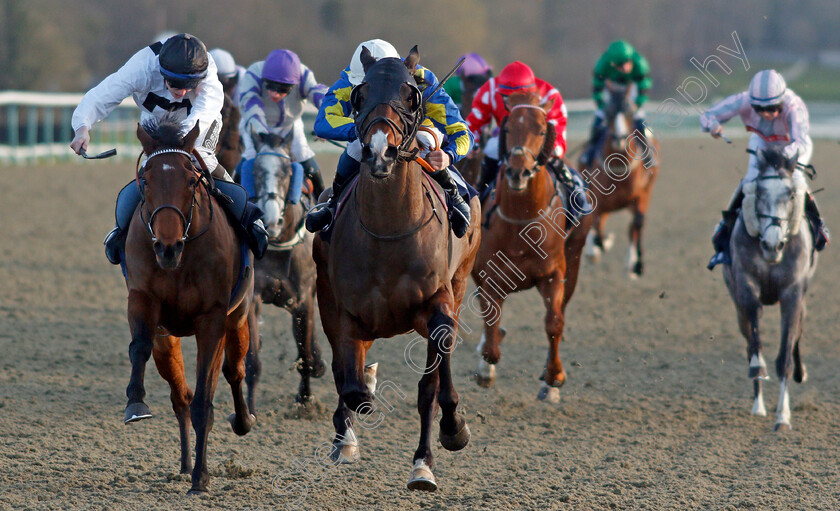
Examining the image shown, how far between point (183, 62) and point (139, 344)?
1319 mm

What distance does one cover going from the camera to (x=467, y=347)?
27.0ft

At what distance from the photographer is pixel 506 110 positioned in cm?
689

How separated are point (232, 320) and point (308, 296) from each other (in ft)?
4.41

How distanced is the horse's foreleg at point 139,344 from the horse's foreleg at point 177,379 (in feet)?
1.27

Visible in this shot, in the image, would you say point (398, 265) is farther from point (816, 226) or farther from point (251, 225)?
point (816, 226)

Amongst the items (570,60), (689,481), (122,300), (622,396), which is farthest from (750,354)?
(570,60)

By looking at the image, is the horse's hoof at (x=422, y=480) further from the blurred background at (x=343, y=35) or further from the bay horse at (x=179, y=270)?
Answer: the blurred background at (x=343, y=35)

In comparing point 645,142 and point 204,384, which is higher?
point 645,142

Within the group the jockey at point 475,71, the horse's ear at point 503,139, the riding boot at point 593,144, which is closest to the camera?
the horse's ear at point 503,139

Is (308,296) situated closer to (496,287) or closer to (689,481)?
(496,287)

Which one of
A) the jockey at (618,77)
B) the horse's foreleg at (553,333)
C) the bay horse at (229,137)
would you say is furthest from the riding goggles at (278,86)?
the jockey at (618,77)

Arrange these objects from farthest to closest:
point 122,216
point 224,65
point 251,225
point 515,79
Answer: point 224,65, point 515,79, point 251,225, point 122,216

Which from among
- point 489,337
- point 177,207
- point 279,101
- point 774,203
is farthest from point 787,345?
point 177,207

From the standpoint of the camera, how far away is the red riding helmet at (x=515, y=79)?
7.00 meters
